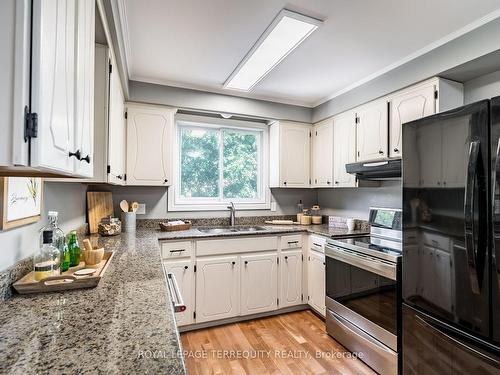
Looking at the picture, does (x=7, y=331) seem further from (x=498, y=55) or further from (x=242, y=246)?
(x=498, y=55)

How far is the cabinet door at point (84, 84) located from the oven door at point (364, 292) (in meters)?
1.89

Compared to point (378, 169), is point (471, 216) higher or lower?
lower

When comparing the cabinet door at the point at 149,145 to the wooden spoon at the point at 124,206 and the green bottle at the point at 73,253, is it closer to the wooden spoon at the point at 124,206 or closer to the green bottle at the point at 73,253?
the wooden spoon at the point at 124,206

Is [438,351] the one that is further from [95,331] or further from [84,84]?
[84,84]

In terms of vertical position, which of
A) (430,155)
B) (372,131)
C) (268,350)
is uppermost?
(372,131)

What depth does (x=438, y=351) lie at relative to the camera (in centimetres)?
148

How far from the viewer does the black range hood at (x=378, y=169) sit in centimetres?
209

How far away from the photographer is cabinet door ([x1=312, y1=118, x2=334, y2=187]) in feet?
10.1

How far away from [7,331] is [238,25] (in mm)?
1914

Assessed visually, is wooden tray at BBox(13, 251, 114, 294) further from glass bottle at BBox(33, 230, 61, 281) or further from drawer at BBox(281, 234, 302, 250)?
drawer at BBox(281, 234, 302, 250)

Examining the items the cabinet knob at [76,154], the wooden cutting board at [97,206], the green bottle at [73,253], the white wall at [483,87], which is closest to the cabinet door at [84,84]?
the cabinet knob at [76,154]

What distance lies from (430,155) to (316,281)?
168 cm

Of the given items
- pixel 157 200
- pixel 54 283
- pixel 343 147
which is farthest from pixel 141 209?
pixel 343 147

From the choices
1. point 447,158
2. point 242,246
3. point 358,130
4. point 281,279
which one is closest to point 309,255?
point 281,279
